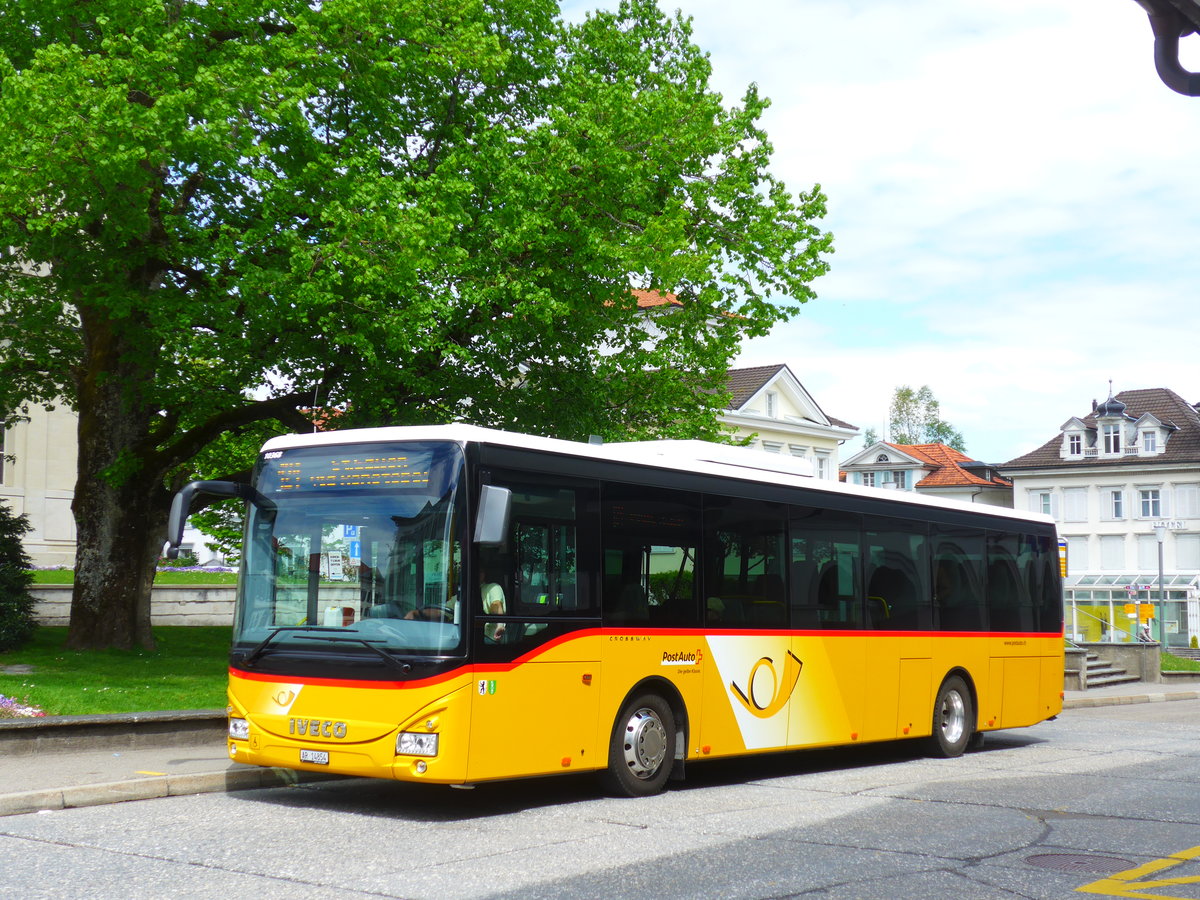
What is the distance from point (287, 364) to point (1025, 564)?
36.0 ft

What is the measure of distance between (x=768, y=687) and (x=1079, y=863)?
467 cm

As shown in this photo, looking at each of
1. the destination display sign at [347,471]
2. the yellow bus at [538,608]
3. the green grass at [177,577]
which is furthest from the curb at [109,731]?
the green grass at [177,577]

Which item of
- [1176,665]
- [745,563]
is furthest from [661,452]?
[1176,665]

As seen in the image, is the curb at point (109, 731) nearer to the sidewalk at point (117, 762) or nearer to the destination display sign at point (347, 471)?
the sidewalk at point (117, 762)

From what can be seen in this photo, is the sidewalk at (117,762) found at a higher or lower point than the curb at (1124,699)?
higher

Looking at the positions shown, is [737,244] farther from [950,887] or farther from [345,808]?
[950,887]

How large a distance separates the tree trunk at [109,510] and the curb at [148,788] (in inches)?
411

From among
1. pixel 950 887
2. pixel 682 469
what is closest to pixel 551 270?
pixel 682 469

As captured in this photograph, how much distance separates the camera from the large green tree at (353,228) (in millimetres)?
17062

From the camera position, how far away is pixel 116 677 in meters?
17.9

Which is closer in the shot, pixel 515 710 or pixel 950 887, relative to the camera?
pixel 950 887

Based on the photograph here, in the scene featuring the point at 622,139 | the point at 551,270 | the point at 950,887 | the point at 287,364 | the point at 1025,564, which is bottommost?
the point at 950,887

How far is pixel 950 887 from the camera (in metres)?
7.72

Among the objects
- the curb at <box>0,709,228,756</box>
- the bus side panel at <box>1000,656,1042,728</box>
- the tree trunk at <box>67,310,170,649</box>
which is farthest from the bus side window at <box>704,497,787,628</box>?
the tree trunk at <box>67,310,170,649</box>
